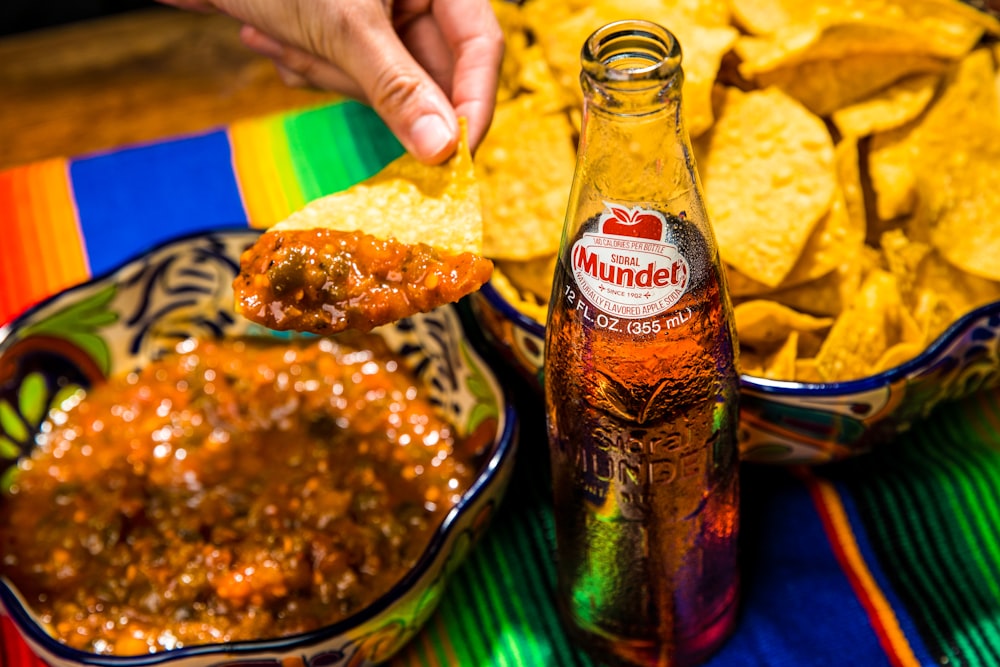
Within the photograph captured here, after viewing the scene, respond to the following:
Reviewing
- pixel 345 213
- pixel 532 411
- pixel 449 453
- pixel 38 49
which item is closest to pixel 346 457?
pixel 449 453

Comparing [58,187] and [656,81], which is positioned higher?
[656,81]

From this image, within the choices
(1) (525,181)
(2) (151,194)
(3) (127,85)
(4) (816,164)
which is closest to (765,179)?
(4) (816,164)

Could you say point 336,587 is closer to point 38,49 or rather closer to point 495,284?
point 495,284

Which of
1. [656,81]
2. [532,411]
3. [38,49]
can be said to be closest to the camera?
[656,81]

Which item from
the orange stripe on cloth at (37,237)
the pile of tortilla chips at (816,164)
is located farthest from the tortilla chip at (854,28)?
the orange stripe on cloth at (37,237)

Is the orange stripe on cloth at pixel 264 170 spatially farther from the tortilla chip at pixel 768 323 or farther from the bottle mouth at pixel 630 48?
the bottle mouth at pixel 630 48
